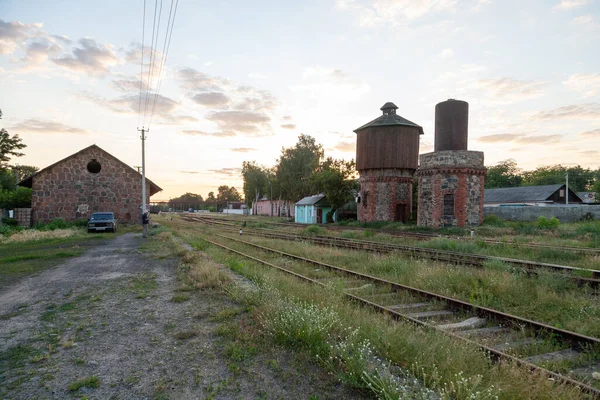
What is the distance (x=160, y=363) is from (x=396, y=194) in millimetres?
28553

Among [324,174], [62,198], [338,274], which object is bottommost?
[338,274]

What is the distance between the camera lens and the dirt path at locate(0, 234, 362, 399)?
140 inches

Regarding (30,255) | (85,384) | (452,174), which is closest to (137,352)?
(85,384)

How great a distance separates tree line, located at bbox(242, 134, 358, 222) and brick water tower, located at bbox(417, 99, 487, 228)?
1308 cm

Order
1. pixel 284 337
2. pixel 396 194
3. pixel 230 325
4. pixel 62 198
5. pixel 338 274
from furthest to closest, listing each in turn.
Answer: pixel 396 194 < pixel 62 198 < pixel 338 274 < pixel 230 325 < pixel 284 337

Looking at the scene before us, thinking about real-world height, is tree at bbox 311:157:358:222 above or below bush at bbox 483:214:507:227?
above

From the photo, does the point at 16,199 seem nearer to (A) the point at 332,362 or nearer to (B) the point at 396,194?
(B) the point at 396,194

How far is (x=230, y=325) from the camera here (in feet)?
17.5

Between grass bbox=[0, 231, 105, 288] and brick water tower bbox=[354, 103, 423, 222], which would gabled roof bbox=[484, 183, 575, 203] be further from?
grass bbox=[0, 231, 105, 288]

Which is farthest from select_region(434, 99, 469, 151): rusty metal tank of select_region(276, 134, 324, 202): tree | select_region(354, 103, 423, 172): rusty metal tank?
select_region(276, 134, 324, 202): tree

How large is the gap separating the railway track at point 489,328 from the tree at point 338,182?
2857 centimetres

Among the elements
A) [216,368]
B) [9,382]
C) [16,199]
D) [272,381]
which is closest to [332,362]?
[272,381]

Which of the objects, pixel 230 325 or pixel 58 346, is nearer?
pixel 58 346

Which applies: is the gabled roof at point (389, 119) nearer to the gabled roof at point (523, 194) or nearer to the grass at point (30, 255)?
the gabled roof at point (523, 194)
